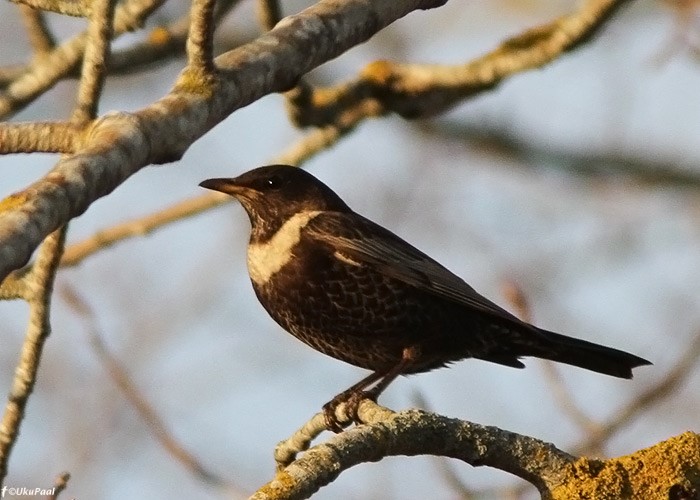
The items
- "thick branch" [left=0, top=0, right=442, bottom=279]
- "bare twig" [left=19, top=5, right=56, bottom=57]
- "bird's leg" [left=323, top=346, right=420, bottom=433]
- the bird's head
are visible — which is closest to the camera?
"thick branch" [left=0, top=0, right=442, bottom=279]

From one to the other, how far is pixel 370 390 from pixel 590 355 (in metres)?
0.95

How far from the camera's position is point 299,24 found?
12.0 ft

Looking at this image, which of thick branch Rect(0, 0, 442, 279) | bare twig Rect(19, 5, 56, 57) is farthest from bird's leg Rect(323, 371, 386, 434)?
bare twig Rect(19, 5, 56, 57)

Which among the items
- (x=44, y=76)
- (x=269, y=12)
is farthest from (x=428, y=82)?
(x=44, y=76)

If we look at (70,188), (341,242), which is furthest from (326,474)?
(341,242)

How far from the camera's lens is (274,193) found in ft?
18.2

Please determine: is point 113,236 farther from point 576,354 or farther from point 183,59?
point 576,354

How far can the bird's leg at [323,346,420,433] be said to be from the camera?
4605 mm

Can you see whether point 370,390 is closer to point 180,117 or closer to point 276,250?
point 276,250

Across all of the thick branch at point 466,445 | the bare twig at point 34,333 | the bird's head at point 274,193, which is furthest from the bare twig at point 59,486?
the bird's head at point 274,193

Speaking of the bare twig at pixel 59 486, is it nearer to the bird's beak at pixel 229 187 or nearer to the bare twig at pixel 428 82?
the bird's beak at pixel 229 187

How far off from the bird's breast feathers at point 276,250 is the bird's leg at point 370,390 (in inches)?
22.4

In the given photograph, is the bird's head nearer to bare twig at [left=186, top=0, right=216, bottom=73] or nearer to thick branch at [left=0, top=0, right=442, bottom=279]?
thick branch at [left=0, top=0, right=442, bottom=279]

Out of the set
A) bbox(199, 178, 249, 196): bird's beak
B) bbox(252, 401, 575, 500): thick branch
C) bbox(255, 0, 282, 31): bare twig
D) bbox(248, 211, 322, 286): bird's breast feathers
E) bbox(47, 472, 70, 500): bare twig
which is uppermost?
bbox(255, 0, 282, 31): bare twig
